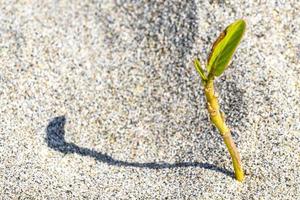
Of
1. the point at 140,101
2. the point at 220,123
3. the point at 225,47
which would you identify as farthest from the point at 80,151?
the point at 225,47

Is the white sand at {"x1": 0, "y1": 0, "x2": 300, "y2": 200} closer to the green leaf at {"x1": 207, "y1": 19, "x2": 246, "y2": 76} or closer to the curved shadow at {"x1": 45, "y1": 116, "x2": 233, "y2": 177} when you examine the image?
the curved shadow at {"x1": 45, "y1": 116, "x2": 233, "y2": 177}

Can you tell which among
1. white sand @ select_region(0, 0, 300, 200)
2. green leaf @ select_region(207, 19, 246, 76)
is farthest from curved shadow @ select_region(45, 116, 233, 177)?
green leaf @ select_region(207, 19, 246, 76)

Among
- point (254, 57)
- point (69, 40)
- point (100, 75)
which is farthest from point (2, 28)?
point (254, 57)

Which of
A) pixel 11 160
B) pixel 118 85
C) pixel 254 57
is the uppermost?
pixel 254 57

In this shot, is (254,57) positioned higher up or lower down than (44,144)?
higher up

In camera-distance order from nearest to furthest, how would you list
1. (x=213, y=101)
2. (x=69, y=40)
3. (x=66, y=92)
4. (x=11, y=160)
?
(x=213, y=101) → (x=11, y=160) → (x=66, y=92) → (x=69, y=40)

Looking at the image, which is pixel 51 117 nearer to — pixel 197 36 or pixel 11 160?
pixel 11 160
